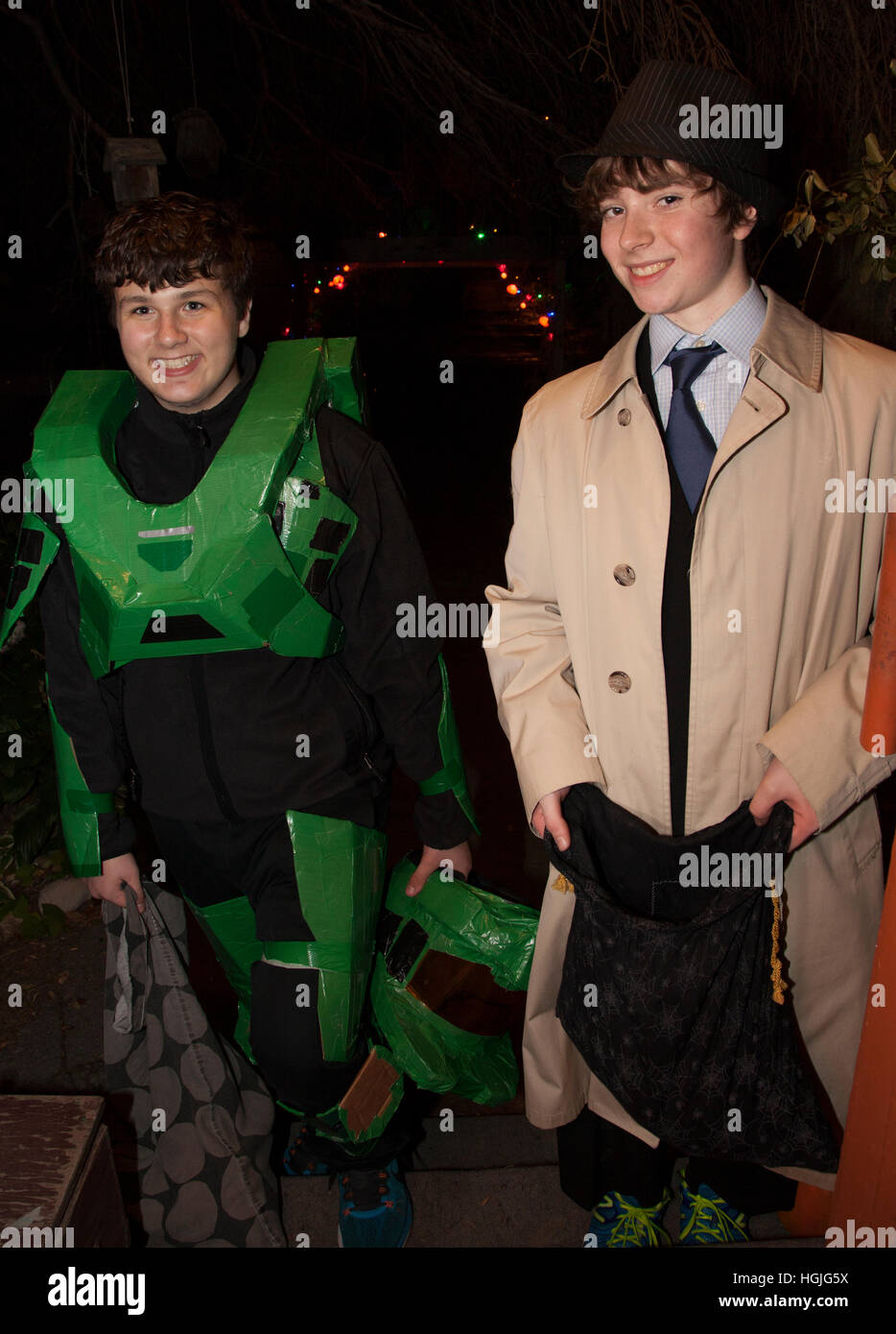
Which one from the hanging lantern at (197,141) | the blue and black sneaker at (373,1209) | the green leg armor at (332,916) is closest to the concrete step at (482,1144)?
the blue and black sneaker at (373,1209)

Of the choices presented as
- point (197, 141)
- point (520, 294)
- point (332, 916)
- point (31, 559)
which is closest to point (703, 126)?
point (31, 559)

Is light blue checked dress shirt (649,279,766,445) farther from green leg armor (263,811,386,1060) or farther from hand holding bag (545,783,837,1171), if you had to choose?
green leg armor (263,811,386,1060)

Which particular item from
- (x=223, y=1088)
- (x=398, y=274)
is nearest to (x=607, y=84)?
(x=223, y=1088)

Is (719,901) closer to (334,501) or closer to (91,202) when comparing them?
(334,501)

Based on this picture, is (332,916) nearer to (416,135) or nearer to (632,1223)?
(632,1223)

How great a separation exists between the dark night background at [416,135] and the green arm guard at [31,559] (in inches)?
39.6

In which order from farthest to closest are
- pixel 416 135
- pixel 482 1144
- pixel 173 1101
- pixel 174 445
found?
pixel 416 135 < pixel 482 1144 < pixel 173 1101 < pixel 174 445

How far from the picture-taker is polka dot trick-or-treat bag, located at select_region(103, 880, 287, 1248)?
2549 millimetres

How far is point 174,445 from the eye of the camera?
2350mm

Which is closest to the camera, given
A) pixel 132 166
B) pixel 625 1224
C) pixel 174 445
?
pixel 174 445

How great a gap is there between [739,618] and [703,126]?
2.62 feet

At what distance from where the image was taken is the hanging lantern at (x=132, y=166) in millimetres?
3709

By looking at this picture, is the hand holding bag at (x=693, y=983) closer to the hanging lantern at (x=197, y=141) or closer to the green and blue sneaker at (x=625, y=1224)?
the green and blue sneaker at (x=625, y=1224)

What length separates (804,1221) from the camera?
2.43m
